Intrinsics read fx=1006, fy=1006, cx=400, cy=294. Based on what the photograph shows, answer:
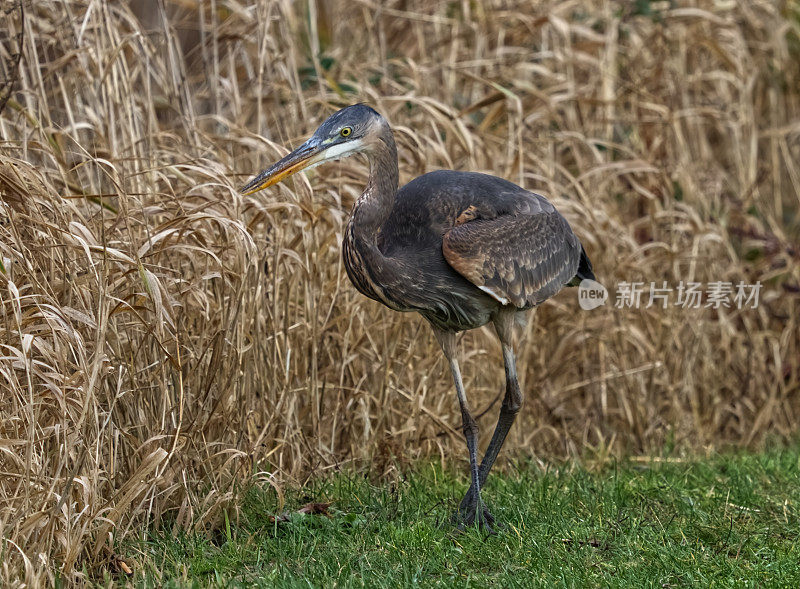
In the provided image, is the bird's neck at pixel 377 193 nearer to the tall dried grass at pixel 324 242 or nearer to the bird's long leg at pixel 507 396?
the tall dried grass at pixel 324 242

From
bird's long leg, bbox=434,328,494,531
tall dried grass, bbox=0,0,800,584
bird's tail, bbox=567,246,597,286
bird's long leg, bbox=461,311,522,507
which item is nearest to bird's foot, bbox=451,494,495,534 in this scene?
bird's long leg, bbox=434,328,494,531

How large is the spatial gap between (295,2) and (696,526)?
496 centimetres

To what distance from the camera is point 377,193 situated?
4336mm

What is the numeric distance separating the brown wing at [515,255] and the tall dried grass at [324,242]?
2.72 feet

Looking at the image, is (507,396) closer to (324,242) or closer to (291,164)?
(324,242)

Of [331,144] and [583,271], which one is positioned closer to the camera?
[331,144]

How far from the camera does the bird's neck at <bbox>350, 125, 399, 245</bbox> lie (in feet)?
14.0

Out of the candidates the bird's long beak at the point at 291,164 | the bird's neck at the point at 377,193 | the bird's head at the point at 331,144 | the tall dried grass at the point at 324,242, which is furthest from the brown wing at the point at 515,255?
the tall dried grass at the point at 324,242

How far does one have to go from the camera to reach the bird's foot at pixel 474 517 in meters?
4.30

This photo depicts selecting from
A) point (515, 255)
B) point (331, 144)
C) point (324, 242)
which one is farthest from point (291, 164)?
point (515, 255)

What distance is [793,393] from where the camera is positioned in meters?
6.94

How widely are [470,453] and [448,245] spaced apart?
0.99 metres

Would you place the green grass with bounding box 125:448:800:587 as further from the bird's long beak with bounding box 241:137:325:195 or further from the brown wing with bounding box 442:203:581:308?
the bird's long beak with bounding box 241:137:325:195

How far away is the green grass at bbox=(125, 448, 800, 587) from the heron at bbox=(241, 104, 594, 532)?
27 cm
